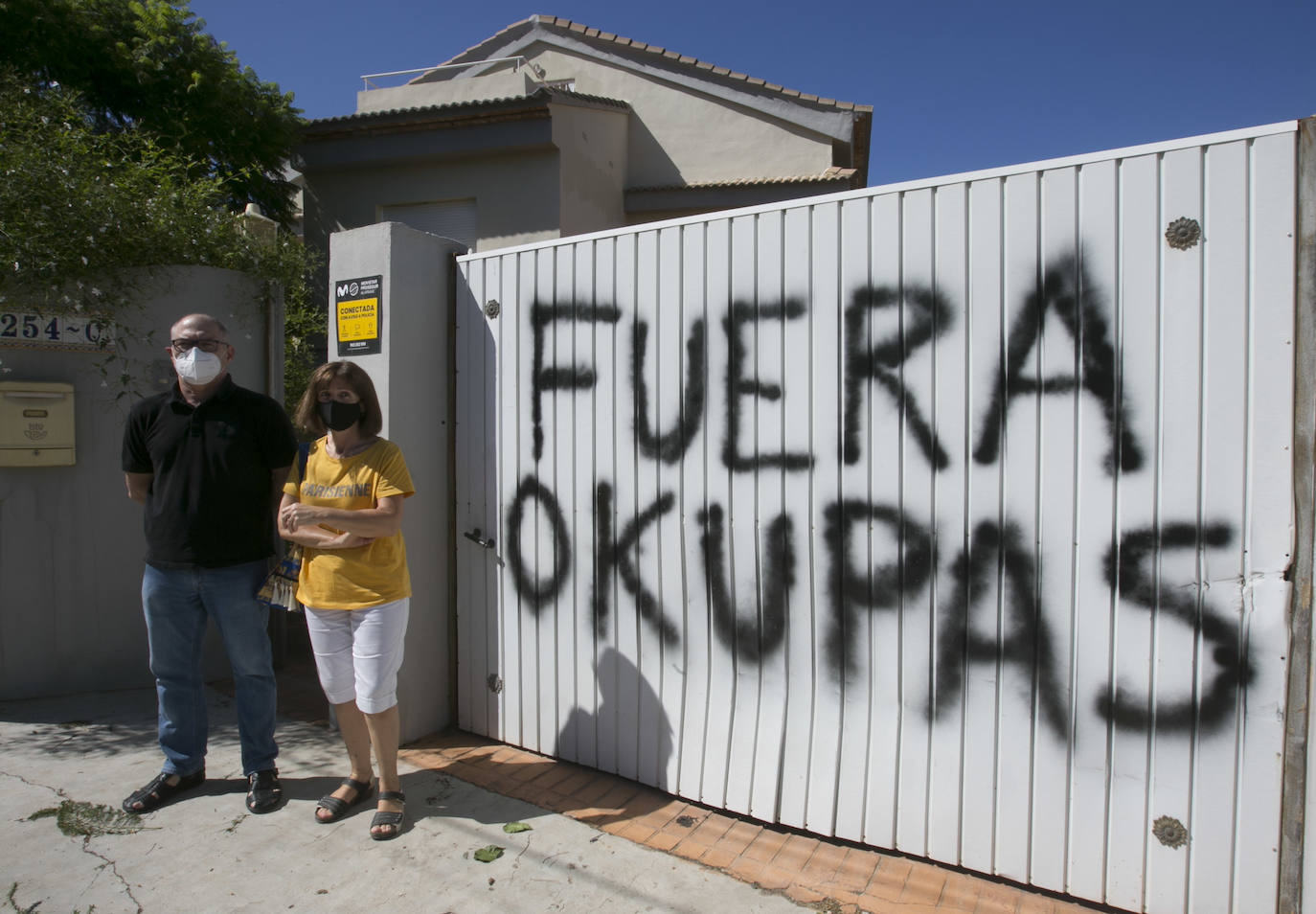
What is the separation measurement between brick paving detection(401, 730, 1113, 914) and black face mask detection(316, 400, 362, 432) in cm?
170

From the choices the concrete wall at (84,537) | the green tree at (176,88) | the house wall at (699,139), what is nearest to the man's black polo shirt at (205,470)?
the concrete wall at (84,537)

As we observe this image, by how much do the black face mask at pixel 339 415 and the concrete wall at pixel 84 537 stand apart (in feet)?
7.41

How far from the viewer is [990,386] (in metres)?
2.82

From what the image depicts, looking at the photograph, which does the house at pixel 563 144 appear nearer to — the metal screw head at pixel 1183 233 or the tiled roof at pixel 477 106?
the tiled roof at pixel 477 106

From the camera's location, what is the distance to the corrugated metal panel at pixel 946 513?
98.7 inches

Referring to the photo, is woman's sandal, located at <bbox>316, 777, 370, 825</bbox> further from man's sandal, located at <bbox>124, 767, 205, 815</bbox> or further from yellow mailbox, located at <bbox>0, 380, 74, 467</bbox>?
yellow mailbox, located at <bbox>0, 380, 74, 467</bbox>

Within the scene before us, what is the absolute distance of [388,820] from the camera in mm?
3240

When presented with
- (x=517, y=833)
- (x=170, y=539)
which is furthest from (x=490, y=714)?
(x=170, y=539)

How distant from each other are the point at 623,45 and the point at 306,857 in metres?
14.5

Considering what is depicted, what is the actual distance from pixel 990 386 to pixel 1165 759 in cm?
132

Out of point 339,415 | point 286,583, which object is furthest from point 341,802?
point 339,415

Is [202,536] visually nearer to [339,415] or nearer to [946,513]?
[339,415]

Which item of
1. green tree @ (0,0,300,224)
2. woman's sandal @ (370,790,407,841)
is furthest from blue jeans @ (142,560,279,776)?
green tree @ (0,0,300,224)

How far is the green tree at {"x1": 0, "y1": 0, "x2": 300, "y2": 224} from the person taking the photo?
11.9 m
